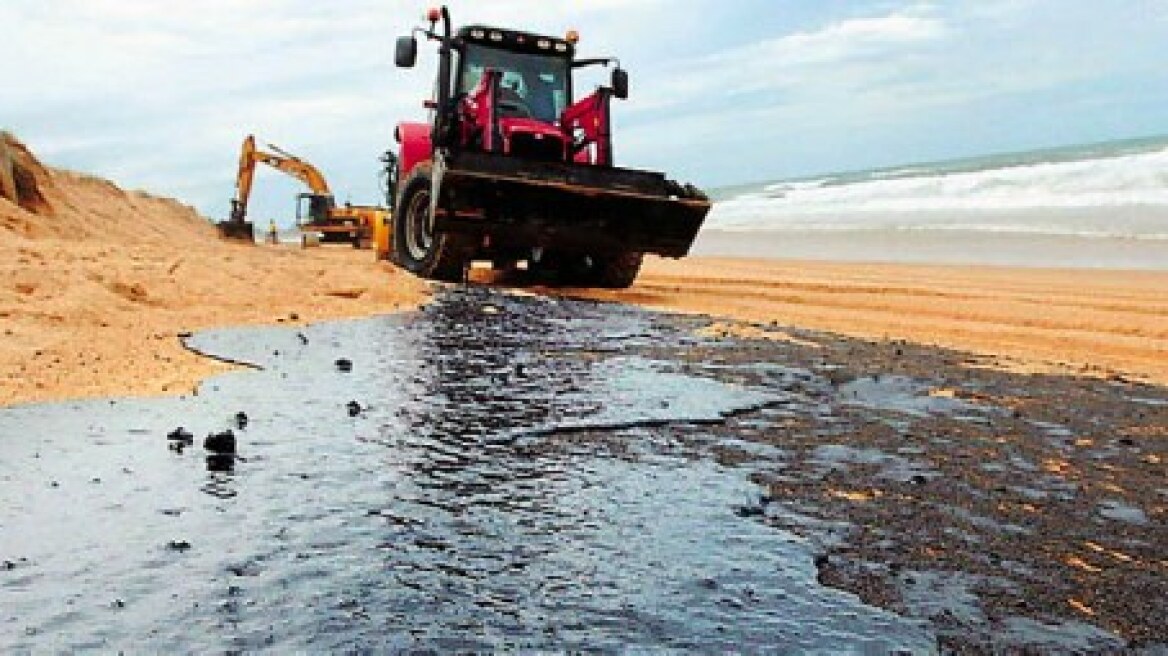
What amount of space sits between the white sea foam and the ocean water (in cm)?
3

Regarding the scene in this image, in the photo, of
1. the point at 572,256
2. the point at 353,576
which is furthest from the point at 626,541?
the point at 572,256

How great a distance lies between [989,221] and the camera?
25453mm

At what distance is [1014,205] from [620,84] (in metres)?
19.0

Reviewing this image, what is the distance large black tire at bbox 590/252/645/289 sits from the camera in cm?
1230

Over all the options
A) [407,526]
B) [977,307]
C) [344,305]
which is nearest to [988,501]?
[407,526]

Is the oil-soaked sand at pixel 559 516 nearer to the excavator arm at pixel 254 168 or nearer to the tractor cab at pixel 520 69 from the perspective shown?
the tractor cab at pixel 520 69

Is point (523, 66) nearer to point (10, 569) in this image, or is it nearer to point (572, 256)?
point (572, 256)

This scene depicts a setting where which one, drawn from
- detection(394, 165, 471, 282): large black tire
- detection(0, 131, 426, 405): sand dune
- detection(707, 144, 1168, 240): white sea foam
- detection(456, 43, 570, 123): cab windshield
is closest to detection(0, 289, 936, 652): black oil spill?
detection(0, 131, 426, 405): sand dune

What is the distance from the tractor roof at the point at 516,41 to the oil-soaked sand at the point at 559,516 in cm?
764

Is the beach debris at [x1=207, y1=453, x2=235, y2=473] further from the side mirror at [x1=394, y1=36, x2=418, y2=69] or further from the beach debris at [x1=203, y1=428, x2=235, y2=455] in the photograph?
the side mirror at [x1=394, y1=36, x2=418, y2=69]

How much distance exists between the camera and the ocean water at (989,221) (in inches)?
744

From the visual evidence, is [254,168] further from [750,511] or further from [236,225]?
[750,511]

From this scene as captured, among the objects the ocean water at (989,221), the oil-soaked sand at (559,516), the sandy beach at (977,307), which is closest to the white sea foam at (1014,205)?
the ocean water at (989,221)

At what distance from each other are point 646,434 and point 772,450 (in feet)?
1.69
